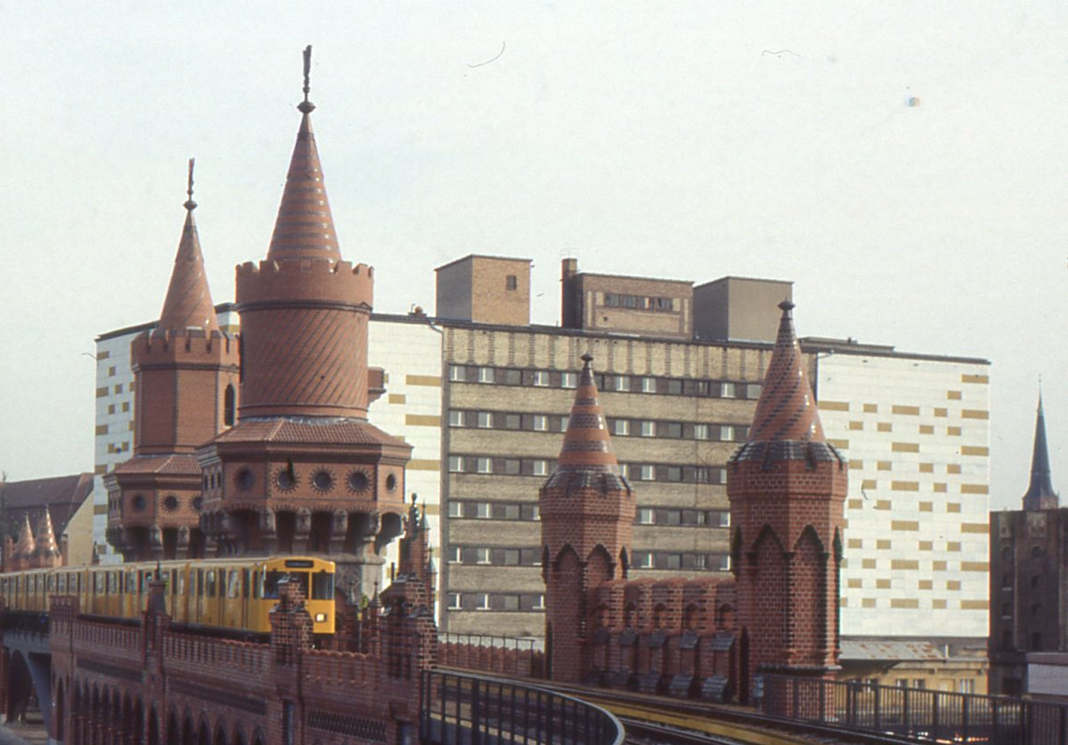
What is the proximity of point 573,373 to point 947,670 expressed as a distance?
1115 inches

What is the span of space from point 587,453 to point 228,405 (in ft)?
81.1

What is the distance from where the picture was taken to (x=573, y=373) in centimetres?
10444

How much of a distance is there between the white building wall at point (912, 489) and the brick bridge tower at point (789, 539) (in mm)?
78292

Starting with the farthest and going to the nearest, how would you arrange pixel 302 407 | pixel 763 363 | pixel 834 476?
pixel 763 363 → pixel 302 407 → pixel 834 476

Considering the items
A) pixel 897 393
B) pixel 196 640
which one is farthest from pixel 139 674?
pixel 897 393

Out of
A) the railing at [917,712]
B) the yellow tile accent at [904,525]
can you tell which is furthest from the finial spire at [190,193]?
the yellow tile accent at [904,525]

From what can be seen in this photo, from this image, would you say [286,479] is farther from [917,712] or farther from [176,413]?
[917,712]

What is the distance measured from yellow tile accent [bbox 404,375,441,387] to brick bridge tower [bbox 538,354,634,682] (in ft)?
176

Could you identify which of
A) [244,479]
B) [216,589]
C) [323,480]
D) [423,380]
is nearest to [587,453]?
[323,480]

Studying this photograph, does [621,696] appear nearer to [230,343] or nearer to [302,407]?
[302,407]

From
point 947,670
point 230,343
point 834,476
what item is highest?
point 230,343

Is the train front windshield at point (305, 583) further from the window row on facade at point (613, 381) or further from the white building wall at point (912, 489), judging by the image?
the white building wall at point (912, 489)

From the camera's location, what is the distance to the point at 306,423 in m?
50.8

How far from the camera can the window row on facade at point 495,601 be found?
101 m
